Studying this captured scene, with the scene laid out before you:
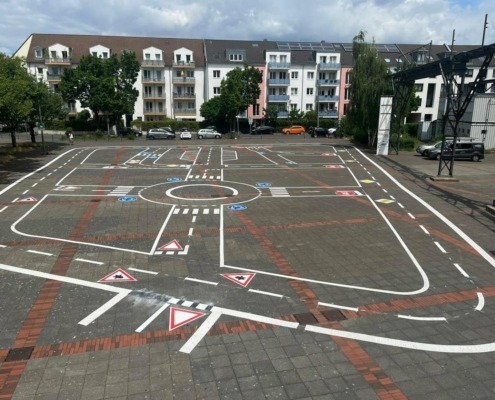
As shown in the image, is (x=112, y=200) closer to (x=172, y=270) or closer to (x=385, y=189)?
(x=172, y=270)

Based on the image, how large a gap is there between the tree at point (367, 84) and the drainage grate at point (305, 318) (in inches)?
1498

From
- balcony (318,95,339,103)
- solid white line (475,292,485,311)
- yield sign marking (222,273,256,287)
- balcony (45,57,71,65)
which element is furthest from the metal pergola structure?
balcony (45,57,71,65)

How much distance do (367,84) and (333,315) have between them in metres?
38.3

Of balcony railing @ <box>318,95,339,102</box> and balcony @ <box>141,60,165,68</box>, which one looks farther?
balcony railing @ <box>318,95,339,102</box>

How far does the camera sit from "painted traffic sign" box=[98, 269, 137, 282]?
38.0 feet

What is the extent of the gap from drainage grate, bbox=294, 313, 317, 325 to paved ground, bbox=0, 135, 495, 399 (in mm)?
46

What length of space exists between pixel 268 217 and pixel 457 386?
11541 millimetres

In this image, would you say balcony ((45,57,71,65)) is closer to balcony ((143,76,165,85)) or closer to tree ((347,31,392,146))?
balcony ((143,76,165,85))

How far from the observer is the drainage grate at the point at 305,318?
30.7 ft

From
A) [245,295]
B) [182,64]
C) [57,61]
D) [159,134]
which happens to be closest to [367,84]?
[159,134]

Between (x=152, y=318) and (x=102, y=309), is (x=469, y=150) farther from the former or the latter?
(x=102, y=309)

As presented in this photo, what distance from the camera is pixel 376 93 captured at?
1703 inches

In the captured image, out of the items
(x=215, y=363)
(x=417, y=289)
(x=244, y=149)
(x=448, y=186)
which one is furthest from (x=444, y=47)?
(x=215, y=363)

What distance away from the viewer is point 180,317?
9.57m
